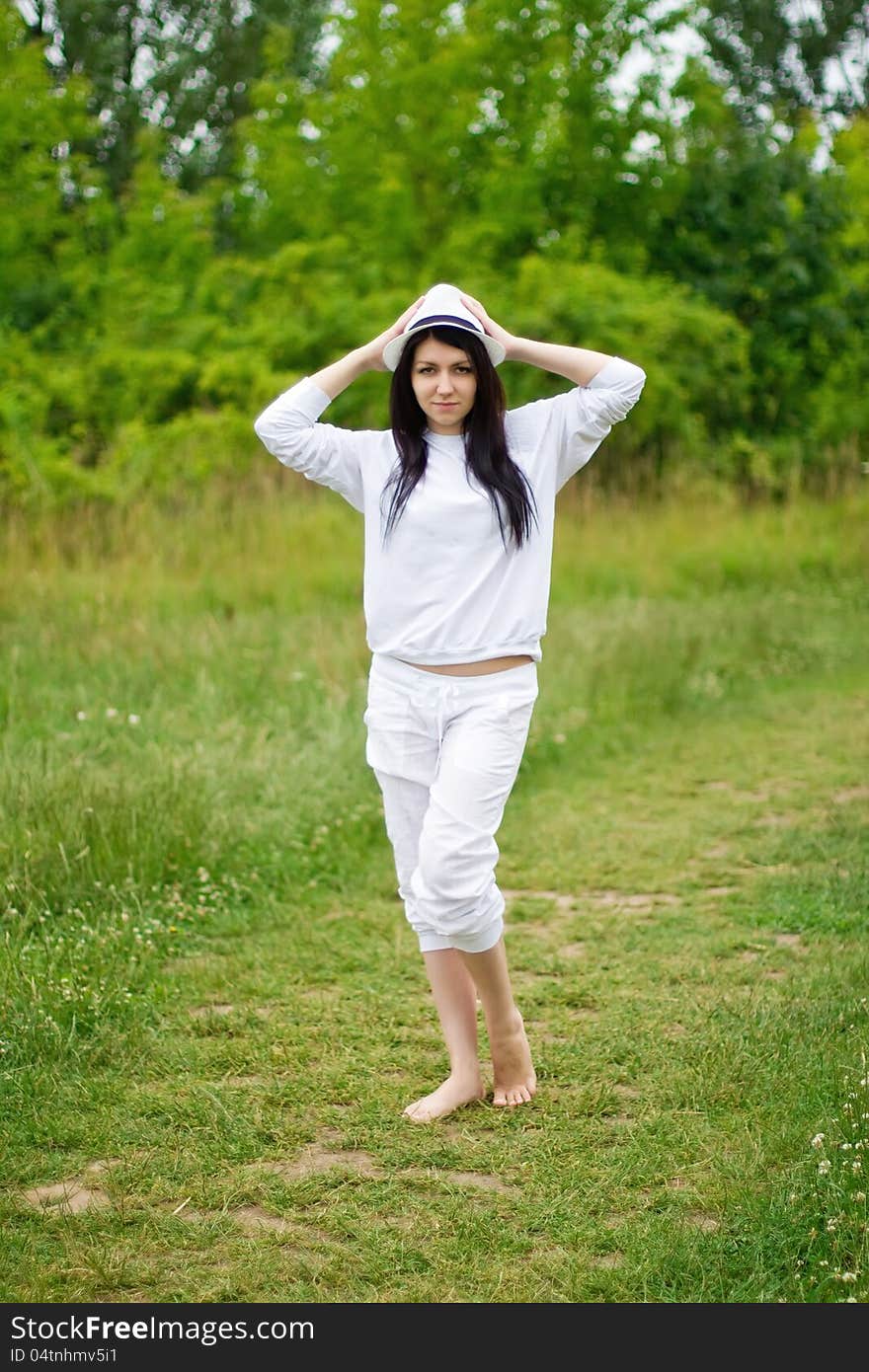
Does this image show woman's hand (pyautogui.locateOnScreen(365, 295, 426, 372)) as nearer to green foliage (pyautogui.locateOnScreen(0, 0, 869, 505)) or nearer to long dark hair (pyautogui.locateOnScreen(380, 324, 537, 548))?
long dark hair (pyautogui.locateOnScreen(380, 324, 537, 548))

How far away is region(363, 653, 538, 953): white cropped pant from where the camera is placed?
3.81 meters

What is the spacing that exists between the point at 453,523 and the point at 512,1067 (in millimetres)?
1530

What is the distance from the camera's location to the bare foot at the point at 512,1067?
4145mm

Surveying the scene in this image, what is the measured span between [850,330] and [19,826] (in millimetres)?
19206

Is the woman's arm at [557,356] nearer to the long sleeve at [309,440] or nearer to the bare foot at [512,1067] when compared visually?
the long sleeve at [309,440]

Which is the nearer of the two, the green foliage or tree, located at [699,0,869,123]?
the green foliage

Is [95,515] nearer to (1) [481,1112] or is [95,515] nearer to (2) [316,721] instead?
(2) [316,721]

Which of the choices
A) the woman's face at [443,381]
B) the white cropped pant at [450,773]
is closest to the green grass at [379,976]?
the white cropped pant at [450,773]

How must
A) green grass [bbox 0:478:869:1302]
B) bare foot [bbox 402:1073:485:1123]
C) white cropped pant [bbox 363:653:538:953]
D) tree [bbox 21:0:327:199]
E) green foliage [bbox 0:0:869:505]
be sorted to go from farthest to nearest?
tree [bbox 21:0:327:199] → green foliage [bbox 0:0:869:505] → bare foot [bbox 402:1073:485:1123] → white cropped pant [bbox 363:653:538:953] → green grass [bbox 0:478:869:1302]

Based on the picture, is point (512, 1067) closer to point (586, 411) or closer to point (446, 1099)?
point (446, 1099)

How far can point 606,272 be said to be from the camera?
722 inches

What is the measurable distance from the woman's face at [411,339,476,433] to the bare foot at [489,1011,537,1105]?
5.46 feet

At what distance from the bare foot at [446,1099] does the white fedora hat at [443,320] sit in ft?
6.46

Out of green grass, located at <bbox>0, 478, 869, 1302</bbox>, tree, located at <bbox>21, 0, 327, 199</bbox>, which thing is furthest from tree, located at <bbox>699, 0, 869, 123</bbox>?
green grass, located at <bbox>0, 478, 869, 1302</bbox>
